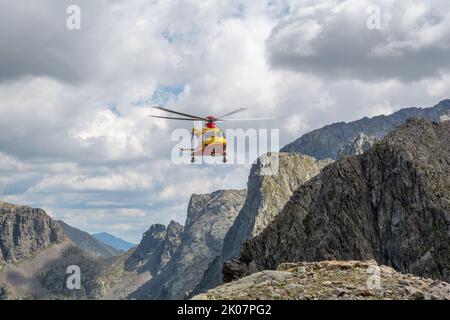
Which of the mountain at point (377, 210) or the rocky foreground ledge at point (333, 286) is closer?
the rocky foreground ledge at point (333, 286)

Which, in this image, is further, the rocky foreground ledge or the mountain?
the mountain

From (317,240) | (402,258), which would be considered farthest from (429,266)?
(317,240)

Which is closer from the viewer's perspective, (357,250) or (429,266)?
(429,266)

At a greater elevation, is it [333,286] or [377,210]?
[377,210]
